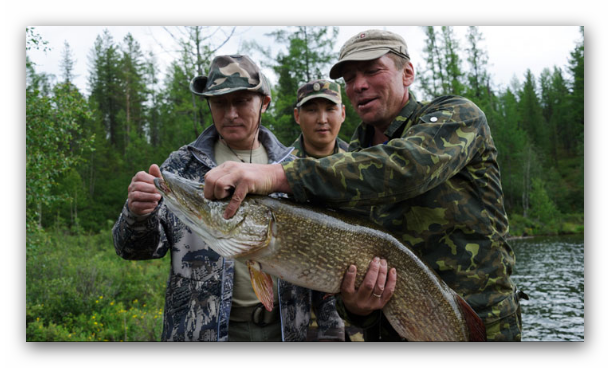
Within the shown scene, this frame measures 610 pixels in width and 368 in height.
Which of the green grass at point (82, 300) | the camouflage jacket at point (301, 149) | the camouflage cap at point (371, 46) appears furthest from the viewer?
the green grass at point (82, 300)

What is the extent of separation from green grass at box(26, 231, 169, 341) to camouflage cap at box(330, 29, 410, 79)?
13.3 ft

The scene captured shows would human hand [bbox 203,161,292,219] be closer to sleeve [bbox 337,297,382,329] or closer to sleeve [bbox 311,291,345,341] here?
sleeve [bbox 337,297,382,329]

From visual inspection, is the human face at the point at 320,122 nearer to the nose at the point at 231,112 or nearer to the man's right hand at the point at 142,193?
the nose at the point at 231,112


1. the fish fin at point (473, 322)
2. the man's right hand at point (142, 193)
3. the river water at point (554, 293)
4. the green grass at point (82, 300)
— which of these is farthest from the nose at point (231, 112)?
the green grass at point (82, 300)

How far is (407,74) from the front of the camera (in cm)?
197

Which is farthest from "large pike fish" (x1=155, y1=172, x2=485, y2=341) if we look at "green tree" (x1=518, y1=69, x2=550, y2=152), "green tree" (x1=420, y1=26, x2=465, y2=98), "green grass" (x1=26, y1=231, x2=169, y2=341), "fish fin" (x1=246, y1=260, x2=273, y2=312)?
"green tree" (x1=518, y1=69, x2=550, y2=152)

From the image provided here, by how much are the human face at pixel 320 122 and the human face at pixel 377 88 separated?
1.91 m

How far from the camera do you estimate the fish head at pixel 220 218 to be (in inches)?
63.4

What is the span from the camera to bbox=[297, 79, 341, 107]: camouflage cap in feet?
12.6

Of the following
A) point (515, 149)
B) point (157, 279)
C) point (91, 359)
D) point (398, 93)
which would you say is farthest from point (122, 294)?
point (515, 149)

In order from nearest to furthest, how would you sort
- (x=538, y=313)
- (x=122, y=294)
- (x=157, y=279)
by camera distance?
(x=538, y=313) → (x=122, y=294) → (x=157, y=279)

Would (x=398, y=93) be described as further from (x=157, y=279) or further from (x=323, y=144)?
(x=157, y=279)
